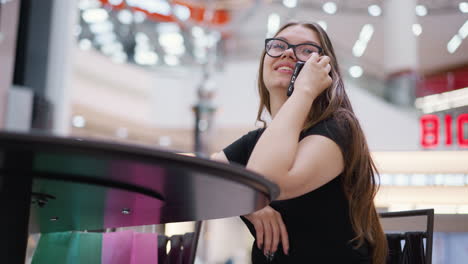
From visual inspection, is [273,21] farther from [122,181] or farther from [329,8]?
[122,181]

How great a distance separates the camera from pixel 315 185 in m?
0.99

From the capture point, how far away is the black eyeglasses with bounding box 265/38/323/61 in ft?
3.93

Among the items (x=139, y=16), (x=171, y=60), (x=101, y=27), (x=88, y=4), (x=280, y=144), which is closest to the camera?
(x=280, y=144)

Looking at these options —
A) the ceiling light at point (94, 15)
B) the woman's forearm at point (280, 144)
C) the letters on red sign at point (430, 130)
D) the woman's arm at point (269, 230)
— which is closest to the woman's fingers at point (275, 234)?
the woman's arm at point (269, 230)

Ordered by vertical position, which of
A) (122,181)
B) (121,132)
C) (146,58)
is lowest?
(122,181)

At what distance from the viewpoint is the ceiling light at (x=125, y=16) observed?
1255cm

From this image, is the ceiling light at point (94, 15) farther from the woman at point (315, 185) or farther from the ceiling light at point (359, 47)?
the woman at point (315, 185)

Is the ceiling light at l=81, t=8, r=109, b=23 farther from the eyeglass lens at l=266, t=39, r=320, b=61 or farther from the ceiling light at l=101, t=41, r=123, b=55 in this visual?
the eyeglass lens at l=266, t=39, r=320, b=61

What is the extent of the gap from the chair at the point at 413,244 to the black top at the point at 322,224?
0.82 feet

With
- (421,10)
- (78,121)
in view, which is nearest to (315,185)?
(421,10)

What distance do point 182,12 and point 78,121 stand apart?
11.9 feet

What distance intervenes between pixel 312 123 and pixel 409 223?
40 centimetres

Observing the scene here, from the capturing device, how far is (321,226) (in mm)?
1019

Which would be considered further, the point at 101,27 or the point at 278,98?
the point at 101,27
